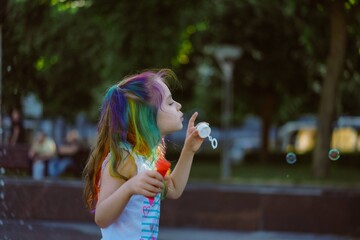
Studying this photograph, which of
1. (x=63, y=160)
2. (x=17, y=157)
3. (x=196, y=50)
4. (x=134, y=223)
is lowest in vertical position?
(x=63, y=160)

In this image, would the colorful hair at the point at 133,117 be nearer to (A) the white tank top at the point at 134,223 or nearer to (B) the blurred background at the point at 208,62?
(A) the white tank top at the point at 134,223

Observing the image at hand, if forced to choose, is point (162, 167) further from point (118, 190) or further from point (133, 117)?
point (133, 117)

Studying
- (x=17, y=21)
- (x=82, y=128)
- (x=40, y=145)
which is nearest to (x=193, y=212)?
(x=17, y=21)

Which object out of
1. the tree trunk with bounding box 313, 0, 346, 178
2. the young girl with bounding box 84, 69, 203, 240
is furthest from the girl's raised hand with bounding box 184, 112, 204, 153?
the tree trunk with bounding box 313, 0, 346, 178

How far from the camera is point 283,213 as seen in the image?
1038cm

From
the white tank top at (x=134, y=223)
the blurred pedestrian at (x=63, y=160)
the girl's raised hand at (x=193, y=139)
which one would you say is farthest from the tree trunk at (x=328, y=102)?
the white tank top at (x=134, y=223)

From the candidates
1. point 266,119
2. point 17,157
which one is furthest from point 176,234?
point 266,119

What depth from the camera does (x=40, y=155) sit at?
600 inches

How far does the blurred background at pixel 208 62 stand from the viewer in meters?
11.6

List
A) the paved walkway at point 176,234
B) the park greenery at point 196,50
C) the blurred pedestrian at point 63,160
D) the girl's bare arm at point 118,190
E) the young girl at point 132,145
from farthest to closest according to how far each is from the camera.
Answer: the blurred pedestrian at point 63,160 → the park greenery at point 196,50 → the paved walkway at point 176,234 → the young girl at point 132,145 → the girl's bare arm at point 118,190

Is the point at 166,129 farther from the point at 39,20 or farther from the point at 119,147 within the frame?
the point at 39,20

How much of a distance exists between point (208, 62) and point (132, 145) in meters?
30.2

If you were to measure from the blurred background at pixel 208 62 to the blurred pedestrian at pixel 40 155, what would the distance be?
502mm

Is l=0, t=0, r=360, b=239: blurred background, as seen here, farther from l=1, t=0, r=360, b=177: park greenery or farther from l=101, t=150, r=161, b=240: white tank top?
l=101, t=150, r=161, b=240: white tank top
